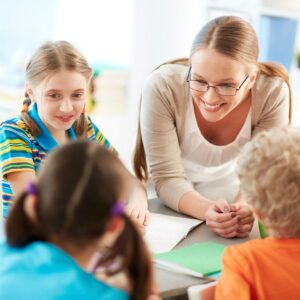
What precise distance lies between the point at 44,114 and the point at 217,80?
53cm

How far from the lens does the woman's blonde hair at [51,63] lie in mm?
1620

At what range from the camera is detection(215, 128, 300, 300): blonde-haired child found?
1194 millimetres

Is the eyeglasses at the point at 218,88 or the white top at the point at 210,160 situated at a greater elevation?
the eyeglasses at the point at 218,88

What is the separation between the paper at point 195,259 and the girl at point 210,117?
133mm

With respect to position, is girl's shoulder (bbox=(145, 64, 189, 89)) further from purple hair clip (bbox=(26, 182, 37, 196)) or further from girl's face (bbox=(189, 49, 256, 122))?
purple hair clip (bbox=(26, 182, 37, 196))

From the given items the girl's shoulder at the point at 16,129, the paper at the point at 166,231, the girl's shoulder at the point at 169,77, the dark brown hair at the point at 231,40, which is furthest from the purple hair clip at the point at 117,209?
the girl's shoulder at the point at 169,77

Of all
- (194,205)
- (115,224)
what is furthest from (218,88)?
(115,224)

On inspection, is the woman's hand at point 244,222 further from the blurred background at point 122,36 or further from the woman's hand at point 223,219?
the blurred background at point 122,36

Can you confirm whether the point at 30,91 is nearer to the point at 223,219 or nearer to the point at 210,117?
the point at 210,117

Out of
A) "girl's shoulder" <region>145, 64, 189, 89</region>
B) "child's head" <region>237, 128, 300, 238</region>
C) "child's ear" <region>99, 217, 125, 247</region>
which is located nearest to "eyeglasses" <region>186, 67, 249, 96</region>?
"girl's shoulder" <region>145, 64, 189, 89</region>

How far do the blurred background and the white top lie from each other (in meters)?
1.50

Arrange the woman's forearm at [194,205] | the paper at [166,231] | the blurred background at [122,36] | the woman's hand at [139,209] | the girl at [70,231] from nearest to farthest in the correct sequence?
the girl at [70,231] → the paper at [166,231] → the woman's hand at [139,209] → the woman's forearm at [194,205] → the blurred background at [122,36]

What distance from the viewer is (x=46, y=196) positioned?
100 cm

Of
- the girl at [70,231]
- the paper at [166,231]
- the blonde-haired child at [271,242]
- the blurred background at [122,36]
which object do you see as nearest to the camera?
the girl at [70,231]
